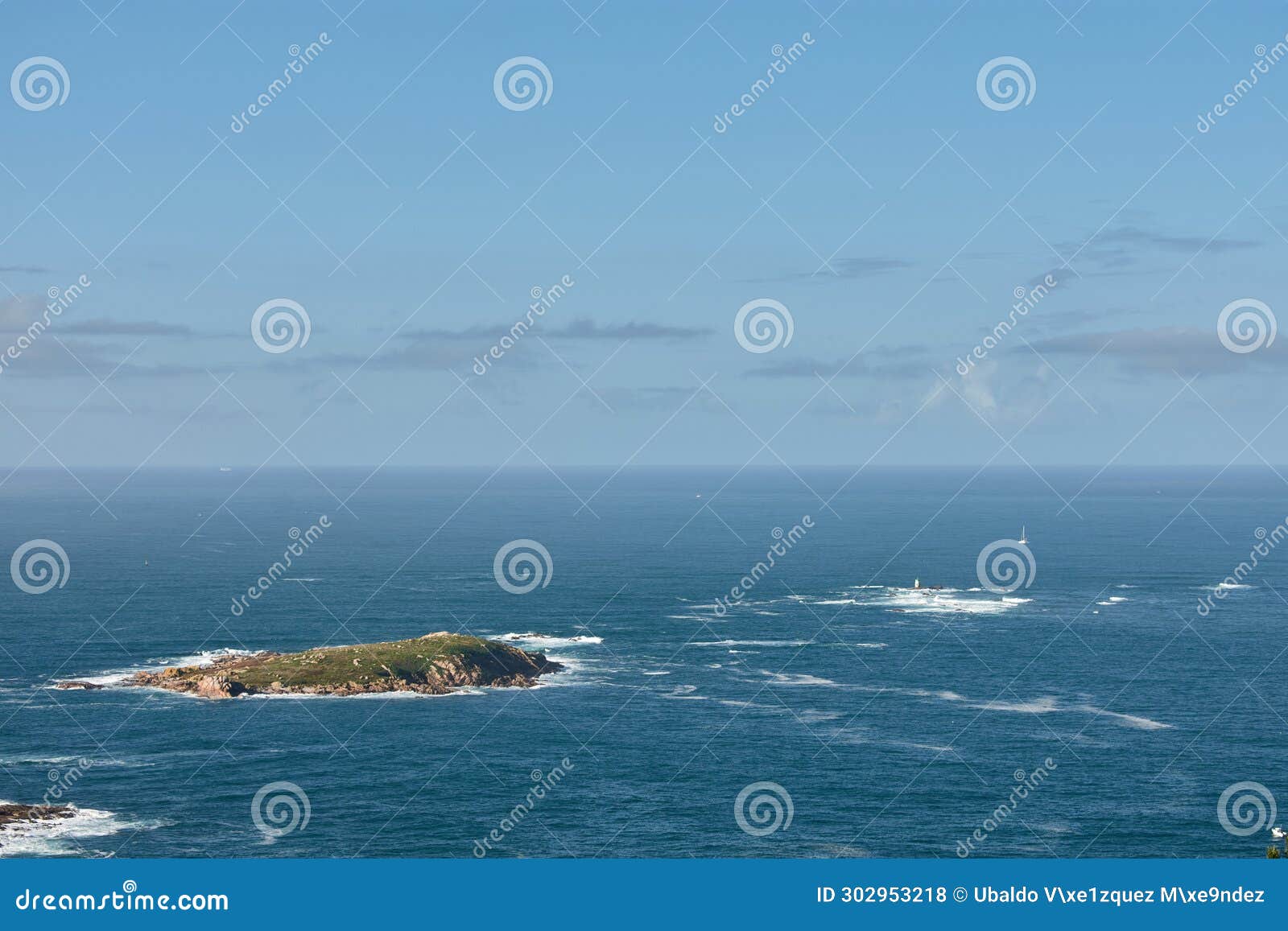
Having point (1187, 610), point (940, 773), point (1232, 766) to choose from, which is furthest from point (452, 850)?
point (1187, 610)

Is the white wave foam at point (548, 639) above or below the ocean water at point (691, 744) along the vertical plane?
above

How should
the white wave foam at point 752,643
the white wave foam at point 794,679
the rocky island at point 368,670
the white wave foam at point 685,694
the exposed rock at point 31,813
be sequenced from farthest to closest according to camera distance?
the white wave foam at point 752,643 < the white wave foam at point 794,679 < the rocky island at point 368,670 < the white wave foam at point 685,694 < the exposed rock at point 31,813

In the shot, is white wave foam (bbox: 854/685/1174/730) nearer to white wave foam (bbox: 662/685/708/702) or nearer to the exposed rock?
white wave foam (bbox: 662/685/708/702)

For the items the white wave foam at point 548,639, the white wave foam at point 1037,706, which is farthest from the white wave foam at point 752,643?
the white wave foam at point 1037,706

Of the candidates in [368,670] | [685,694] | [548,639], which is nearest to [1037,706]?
[685,694]

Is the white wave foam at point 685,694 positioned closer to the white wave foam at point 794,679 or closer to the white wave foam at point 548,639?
the white wave foam at point 794,679

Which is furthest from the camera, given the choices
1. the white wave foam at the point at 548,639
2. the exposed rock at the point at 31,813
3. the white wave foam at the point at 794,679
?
the white wave foam at the point at 548,639

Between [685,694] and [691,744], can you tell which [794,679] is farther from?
[691,744]

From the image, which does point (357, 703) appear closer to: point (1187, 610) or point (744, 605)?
point (744, 605)
